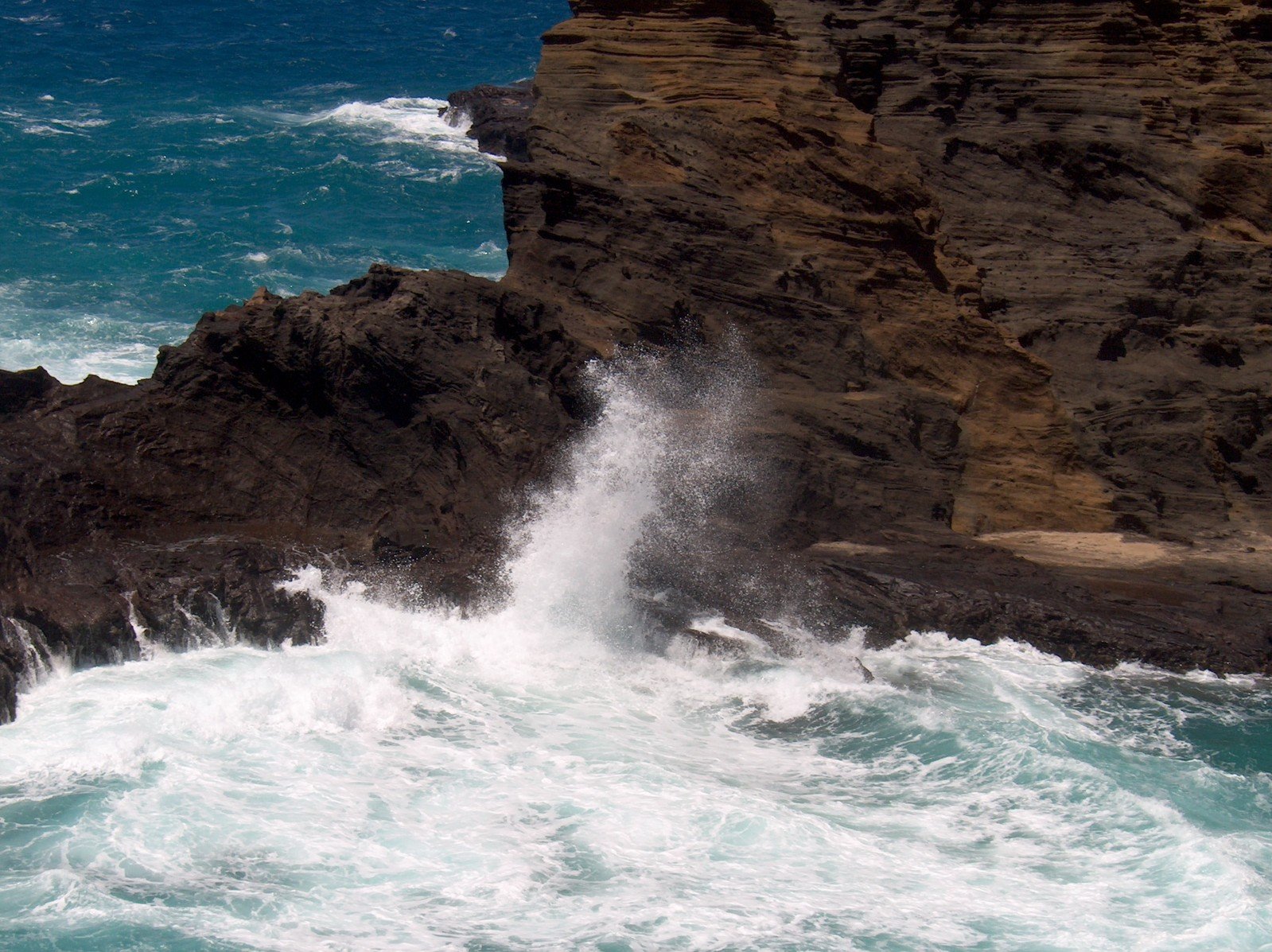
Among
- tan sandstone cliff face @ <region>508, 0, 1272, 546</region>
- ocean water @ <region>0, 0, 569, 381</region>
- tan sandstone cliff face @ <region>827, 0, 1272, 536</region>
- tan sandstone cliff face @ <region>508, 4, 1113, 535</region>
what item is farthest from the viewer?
ocean water @ <region>0, 0, 569, 381</region>

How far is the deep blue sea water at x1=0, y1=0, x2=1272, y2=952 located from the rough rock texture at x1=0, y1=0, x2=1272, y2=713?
61 centimetres

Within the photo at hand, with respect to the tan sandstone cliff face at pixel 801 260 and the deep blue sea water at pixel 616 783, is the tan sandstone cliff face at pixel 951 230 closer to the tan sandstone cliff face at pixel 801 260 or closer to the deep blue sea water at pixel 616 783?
the tan sandstone cliff face at pixel 801 260

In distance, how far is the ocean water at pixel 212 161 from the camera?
27953 millimetres

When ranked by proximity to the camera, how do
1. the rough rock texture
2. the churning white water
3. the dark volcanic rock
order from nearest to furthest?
the churning white water → the rough rock texture → the dark volcanic rock

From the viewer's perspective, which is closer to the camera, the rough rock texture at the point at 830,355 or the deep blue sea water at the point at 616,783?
the deep blue sea water at the point at 616,783

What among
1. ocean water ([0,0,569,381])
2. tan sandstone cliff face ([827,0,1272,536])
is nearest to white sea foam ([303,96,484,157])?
ocean water ([0,0,569,381])

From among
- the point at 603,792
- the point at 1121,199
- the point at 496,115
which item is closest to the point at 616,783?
the point at 603,792

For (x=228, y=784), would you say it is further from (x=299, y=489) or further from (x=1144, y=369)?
(x=1144, y=369)

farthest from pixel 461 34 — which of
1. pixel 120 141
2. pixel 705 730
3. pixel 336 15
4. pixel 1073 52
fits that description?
pixel 705 730

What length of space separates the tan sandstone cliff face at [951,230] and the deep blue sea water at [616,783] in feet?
5.43

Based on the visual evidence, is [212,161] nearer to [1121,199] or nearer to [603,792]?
[1121,199]

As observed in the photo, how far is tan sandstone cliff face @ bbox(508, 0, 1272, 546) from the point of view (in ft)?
56.2

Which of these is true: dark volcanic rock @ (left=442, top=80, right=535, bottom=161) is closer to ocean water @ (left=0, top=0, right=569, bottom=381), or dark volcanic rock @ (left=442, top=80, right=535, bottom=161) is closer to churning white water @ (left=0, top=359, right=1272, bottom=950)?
ocean water @ (left=0, top=0, right=569, bottom=381)

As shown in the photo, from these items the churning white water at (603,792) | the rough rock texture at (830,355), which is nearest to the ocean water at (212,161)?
the rough rock texture at (830,355)
